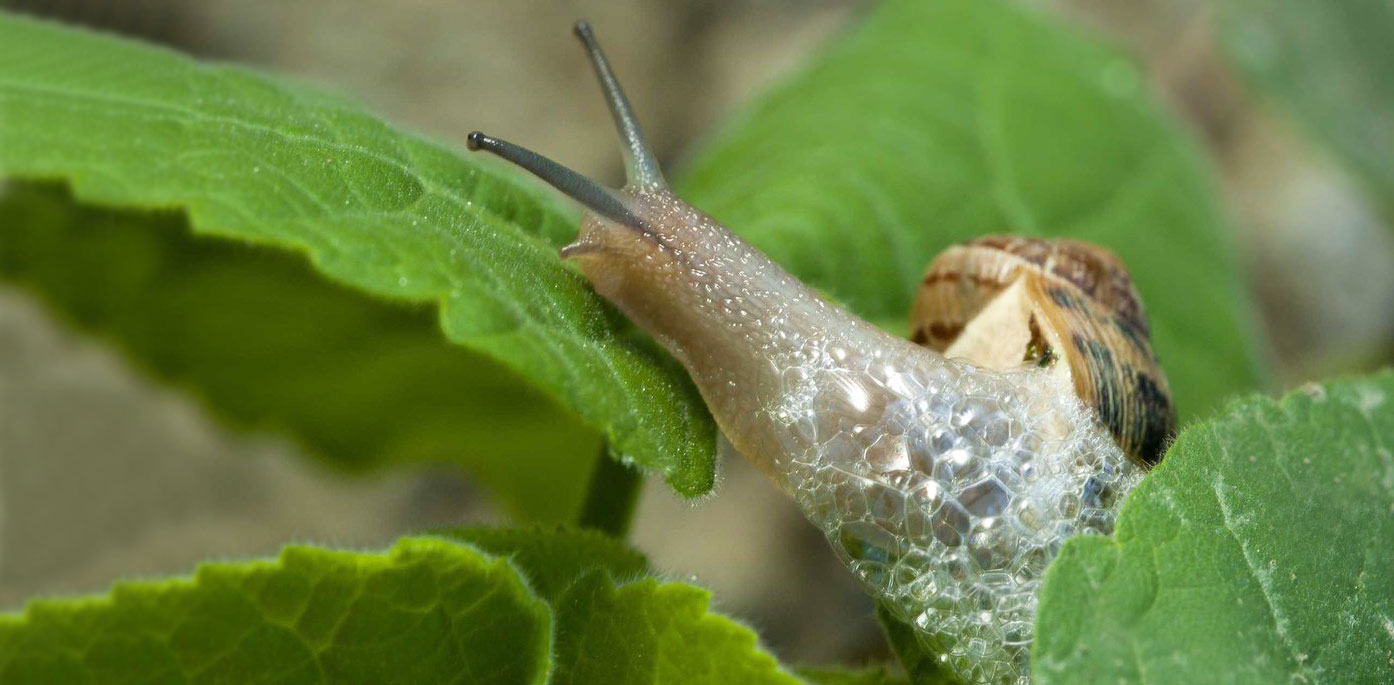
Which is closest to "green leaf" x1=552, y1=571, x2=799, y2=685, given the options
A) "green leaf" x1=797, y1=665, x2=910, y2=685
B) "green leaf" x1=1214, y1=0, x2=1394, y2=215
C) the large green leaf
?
the large green leaf

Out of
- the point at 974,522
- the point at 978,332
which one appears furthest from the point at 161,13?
the point at 974,522

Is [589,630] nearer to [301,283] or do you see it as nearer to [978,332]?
[978,332]

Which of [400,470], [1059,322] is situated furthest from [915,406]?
[400,470]

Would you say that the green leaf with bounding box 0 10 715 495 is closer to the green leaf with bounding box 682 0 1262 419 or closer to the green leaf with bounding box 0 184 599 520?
the green leaf with bounding box 682 0 1262 419

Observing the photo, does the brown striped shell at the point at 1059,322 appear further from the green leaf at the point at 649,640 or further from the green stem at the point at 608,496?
the green leaf at the point at 649,640

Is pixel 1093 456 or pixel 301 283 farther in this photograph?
pixel 301 283

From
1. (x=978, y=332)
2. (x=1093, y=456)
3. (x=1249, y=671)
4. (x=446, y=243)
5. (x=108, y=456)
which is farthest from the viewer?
(x=108, y=456)

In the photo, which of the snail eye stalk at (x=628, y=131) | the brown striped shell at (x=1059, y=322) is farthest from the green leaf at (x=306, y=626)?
the brown striped shell at (x=1059, y=322)
